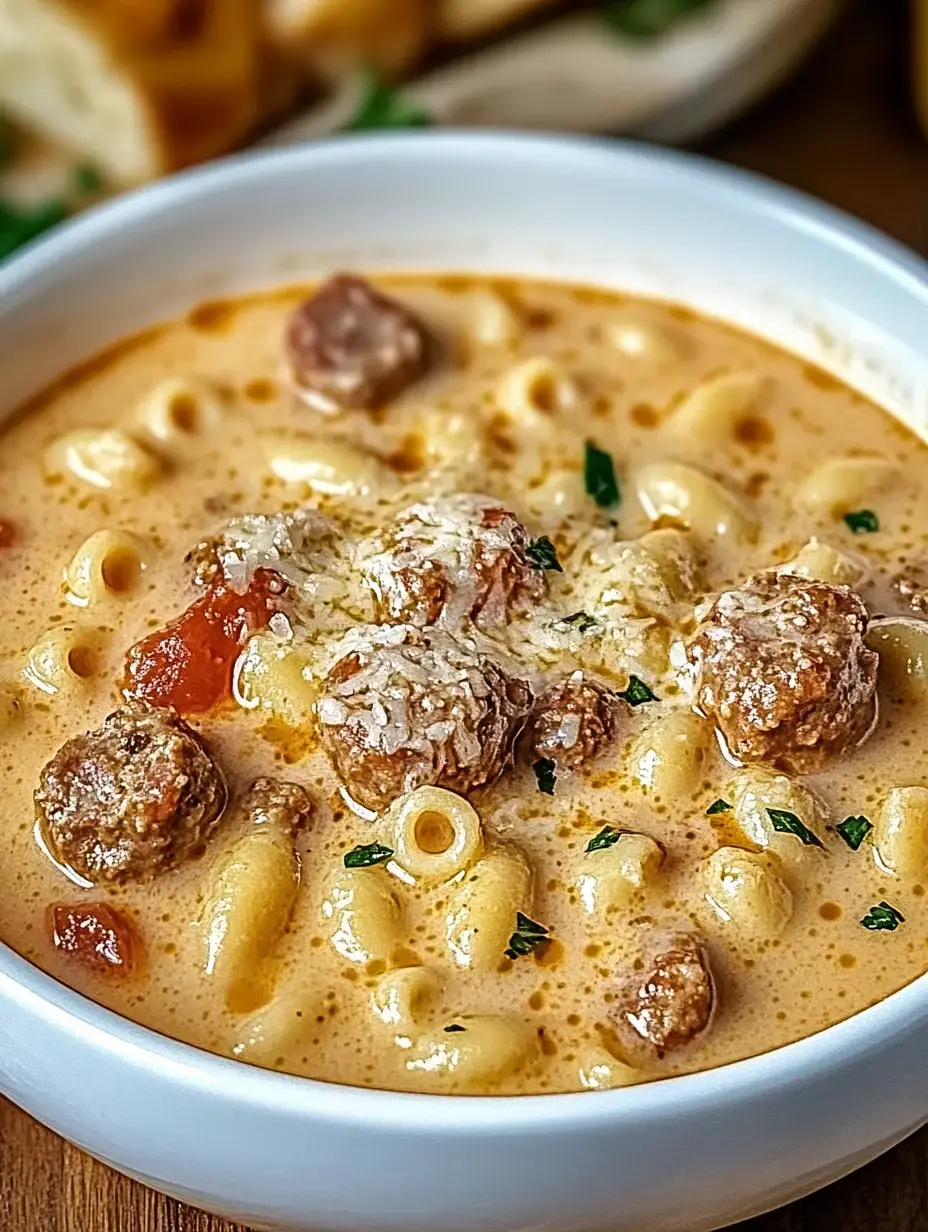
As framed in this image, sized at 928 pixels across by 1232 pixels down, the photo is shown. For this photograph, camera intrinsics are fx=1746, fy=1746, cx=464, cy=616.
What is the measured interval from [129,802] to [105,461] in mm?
899

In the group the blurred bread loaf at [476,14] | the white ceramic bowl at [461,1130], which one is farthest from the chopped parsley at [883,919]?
the blurred bread loaf at [476,14]

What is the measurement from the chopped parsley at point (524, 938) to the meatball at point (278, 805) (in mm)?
400

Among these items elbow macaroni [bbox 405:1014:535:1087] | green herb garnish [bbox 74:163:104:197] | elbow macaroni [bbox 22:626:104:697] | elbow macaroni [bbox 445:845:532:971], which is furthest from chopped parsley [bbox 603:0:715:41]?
elbow macaroni [bbox 405:1014:535:1087]

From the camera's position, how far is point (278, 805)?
9.41ft

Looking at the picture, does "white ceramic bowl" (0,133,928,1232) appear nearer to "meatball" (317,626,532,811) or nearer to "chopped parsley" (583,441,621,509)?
"meatball" (317,626,532,811)

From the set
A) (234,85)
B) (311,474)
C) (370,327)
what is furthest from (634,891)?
(234,85)

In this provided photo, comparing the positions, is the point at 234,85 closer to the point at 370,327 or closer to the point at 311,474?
the point at 370,327

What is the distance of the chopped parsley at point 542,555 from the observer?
3.18m

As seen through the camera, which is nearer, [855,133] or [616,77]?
[616,77]

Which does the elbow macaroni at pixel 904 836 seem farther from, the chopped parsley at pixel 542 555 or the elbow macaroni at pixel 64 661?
the elbow macaroni at pixel 64 661

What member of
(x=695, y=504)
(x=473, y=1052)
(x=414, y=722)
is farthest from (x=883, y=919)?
(x=695, y=504)

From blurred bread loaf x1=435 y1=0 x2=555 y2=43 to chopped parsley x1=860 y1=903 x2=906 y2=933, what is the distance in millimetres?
2860

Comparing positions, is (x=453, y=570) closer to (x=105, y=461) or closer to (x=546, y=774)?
(x=546, y=774)

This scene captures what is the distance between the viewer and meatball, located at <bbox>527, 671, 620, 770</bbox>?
9.60 ft
